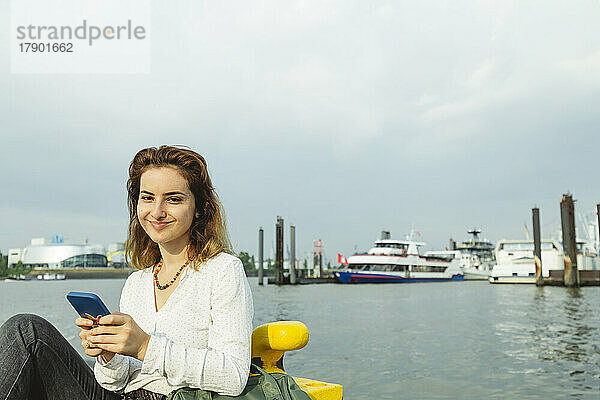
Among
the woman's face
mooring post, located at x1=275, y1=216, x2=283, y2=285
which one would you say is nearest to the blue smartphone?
the woman's face

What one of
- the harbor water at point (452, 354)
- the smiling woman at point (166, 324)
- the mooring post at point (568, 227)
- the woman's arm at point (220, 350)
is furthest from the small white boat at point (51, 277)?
the woman's arm at point (220, 350)

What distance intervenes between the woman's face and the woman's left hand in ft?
1.43

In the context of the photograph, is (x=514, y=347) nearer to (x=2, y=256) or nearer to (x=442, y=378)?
(x=442, y=378)

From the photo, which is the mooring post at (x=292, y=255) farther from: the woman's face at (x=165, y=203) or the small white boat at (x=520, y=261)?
the woman's face at (x=165, y=203)

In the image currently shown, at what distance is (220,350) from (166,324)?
230 mm

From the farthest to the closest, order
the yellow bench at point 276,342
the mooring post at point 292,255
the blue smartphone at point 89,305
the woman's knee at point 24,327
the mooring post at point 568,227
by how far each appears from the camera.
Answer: the mooring post at point 292,255 < the mooring post at point 568,227 < the yellow bench at point 276,342 < the woman's knee at point 24,327 < the blue smartphone at point 89,305

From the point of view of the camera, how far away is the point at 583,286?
142 feet

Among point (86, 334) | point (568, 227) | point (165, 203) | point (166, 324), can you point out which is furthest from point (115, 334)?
point (568, 227)

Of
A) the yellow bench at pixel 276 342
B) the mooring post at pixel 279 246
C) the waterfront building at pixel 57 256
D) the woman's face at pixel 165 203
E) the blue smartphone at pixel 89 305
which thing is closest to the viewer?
the blue smartphone at pixel 89 305

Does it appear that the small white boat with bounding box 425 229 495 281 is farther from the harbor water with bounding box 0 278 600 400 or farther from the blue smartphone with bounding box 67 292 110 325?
the blue smartphone with bounding box 67 292 110 325

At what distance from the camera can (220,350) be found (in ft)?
5.96

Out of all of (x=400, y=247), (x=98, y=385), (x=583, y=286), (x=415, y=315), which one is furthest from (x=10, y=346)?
(x=400, y=247)

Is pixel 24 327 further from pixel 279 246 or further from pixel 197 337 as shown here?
pixel 279 246

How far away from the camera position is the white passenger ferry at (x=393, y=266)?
5310cm
